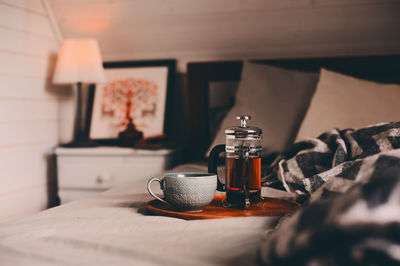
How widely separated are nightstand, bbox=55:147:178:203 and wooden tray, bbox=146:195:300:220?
103 centimetres

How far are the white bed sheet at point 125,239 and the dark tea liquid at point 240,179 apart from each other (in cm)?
8

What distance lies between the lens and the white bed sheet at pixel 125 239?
565 millimetres

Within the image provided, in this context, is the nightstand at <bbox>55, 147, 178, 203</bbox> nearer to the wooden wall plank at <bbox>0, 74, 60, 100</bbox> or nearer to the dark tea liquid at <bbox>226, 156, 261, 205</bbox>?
the wooden wall plank at <bbox>0, 74, 60, 100</bbox>

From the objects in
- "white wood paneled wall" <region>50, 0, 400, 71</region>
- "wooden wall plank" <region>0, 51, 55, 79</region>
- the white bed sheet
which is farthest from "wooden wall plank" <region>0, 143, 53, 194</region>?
the white bed sheet

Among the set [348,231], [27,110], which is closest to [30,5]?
[27,110]

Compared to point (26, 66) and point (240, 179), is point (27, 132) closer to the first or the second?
point (26, 66)

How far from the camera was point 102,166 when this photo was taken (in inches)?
77.6

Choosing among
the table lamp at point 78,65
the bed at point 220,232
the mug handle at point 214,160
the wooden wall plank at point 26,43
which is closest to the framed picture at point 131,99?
the table lamp at point 78,65

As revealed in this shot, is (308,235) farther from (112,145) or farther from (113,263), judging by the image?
(112,145)

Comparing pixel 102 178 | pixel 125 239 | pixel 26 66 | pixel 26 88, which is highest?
pixel 26 66

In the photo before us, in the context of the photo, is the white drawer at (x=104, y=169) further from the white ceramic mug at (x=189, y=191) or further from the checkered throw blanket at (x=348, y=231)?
the checkered throw blanket at (x=348, y=231)

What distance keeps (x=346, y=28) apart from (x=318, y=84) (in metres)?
0.49

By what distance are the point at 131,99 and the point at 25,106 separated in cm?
53

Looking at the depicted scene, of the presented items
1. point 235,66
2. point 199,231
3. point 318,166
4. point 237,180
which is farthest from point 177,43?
point 199,231
